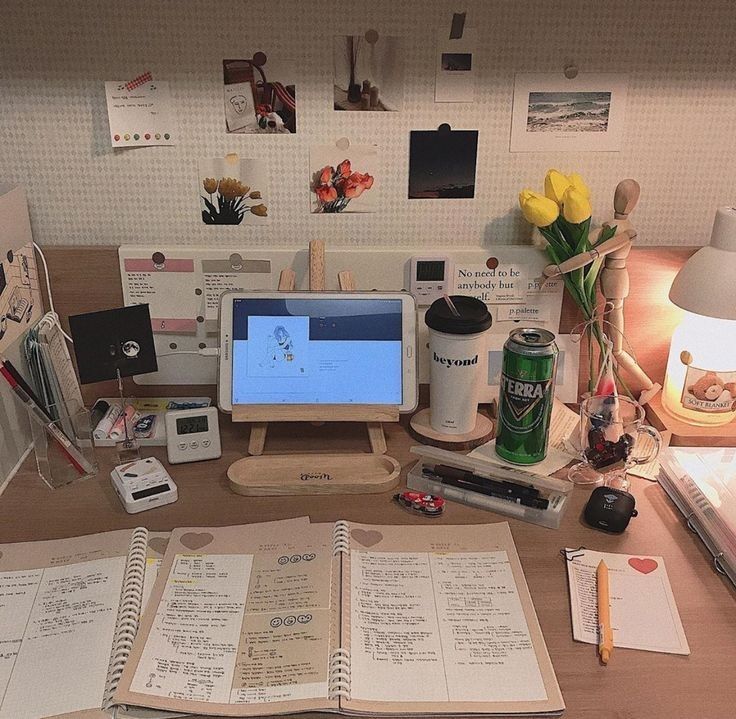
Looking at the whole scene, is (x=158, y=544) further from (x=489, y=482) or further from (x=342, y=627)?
(x=489, y=482)

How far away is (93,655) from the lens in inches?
31.7

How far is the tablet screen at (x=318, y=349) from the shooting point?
3.91 feet

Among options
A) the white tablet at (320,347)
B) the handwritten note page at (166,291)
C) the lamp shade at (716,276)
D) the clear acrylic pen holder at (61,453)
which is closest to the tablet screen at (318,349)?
the white tablet at (320,347)

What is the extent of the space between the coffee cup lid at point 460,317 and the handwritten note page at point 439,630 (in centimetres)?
35

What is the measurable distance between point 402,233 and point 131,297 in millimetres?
468

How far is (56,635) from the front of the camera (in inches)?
32.7

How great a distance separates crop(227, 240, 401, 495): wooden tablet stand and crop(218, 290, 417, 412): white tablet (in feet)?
0.08

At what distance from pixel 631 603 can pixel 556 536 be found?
0.14 meters

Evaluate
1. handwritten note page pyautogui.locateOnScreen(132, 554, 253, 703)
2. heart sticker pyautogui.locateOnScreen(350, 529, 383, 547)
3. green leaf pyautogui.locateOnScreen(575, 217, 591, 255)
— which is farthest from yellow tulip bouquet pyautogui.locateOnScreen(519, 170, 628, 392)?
handwritten note page pyautogui.locateOnScreen(132, 554, 253, 703)

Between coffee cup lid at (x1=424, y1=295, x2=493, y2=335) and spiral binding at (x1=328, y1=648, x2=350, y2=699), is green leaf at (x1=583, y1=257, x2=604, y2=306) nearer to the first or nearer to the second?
coffee cup lid at (x1=424, y1=295, x2=493, y2=335)

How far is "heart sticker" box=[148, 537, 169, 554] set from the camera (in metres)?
0.95

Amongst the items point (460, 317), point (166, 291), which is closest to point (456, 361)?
point (460, 317)

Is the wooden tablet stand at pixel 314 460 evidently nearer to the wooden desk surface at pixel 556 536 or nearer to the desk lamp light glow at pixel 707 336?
the wooden desk surface at pixel 556 536

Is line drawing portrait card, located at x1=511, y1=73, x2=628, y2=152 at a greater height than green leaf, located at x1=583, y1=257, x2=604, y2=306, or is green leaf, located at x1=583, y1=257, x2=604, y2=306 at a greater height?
line drawing portrait card, located at x1=511, y1=73, x2=628, y2=152
